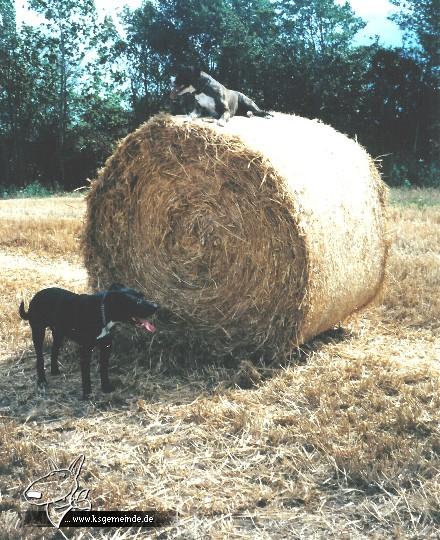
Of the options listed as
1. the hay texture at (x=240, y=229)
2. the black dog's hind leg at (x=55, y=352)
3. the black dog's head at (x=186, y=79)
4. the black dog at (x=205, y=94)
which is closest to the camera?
the black dog's hind leg at (x=55, y=352)

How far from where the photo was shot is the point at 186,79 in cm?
581

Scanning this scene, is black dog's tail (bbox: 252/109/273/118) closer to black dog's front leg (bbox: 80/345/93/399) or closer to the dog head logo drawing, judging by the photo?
black dog's front leg (bbox: 80/345/93/399)

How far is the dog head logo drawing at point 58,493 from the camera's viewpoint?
3.29 meters

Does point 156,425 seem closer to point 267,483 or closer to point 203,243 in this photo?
point 267,483

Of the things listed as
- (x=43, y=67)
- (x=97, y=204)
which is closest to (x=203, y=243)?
(x=97, y=204)

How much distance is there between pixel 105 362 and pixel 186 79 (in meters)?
2.45

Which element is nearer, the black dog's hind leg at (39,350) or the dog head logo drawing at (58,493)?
the dog head logo drawing at (58,493)

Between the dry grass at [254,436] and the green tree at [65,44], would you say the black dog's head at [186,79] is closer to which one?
the dry grass at [254,436]

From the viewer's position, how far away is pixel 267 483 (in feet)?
11.7

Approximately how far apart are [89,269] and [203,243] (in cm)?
112

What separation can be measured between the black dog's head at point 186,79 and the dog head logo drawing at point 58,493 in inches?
129

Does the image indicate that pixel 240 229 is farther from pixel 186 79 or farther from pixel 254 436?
pixel 254 436

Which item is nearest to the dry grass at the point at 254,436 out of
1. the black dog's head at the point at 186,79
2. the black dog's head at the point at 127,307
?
the black dog's head at the point at 127,307

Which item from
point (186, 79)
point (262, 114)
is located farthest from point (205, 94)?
point (262, 114)
